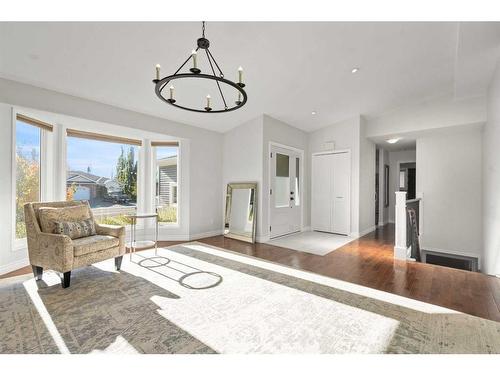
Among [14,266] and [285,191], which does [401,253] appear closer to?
[285,191]

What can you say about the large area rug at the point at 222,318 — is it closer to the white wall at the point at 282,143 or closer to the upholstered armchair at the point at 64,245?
the upholstered armchair at the point at 64,245

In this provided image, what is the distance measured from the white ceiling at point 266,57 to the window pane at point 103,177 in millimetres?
1146

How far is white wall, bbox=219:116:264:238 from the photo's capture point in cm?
481

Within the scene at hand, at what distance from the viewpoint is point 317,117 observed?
17.5ft

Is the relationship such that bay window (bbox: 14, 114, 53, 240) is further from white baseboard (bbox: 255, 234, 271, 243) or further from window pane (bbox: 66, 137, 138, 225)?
white baseboard (bbox: 255, 234, 271, 243)

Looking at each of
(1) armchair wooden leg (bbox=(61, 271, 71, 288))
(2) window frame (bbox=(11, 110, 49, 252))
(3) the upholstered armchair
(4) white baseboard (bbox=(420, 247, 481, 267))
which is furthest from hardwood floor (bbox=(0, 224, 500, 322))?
(4) white baseboard (bbox=(420, 247, 481, 267))

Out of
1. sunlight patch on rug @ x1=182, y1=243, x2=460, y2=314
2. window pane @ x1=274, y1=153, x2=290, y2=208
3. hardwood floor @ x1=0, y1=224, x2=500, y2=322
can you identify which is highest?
window pane @ x1=274, y1=153, x2=290, y2=208

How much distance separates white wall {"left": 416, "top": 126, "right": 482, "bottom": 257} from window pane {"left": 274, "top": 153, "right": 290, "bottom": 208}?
3.05 meters

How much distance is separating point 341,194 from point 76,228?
516 centimetres

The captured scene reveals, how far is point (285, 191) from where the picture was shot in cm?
546

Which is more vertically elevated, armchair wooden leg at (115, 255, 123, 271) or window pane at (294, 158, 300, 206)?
window pane at (294, 158, 300, 206)

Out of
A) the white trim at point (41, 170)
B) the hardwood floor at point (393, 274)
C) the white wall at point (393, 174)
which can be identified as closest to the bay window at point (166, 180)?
the hardwood floor at point (393, 274)
